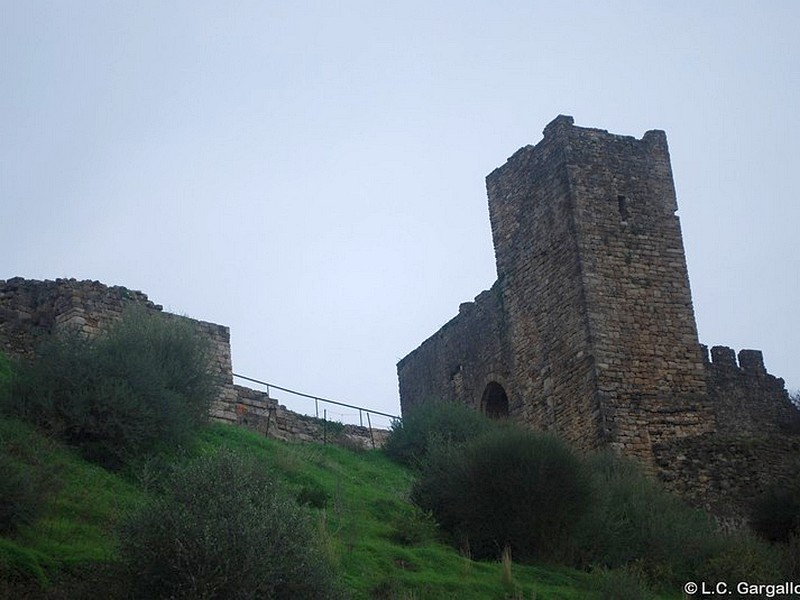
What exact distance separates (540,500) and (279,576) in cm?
601

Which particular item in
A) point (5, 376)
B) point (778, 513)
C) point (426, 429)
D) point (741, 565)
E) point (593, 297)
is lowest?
point (741, 565)

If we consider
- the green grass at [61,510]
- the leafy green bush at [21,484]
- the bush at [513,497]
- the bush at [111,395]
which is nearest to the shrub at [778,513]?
the bush at [513,497]

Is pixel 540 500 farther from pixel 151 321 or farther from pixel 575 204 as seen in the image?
pixel 575 204

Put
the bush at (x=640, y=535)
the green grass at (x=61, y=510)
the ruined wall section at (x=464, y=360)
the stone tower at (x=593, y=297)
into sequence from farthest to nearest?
the ruined wall section at (x=464, y=360) < the stone tower at (x=593, y=297) < the bush at (x=640, y=535) < the green grass at (x=61, y=510)

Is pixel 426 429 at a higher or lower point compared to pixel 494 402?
lower

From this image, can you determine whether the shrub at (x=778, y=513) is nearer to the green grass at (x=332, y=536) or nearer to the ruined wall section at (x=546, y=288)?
the ruined wall section at (x=546, y=288)

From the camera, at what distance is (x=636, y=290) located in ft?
75.5

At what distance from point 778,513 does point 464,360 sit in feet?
30.1

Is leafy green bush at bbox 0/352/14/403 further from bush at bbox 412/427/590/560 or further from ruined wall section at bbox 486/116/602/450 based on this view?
ruined wall section at bbox 486/116/602/450

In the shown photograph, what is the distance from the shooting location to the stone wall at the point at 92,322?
18.9 m

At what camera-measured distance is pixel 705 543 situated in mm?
17156

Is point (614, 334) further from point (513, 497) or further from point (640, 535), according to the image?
point (513, 497)

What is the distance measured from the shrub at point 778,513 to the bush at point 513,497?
4.31 metres

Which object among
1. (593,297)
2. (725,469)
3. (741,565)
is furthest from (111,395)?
(725,469)
